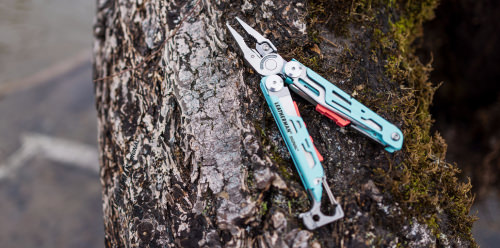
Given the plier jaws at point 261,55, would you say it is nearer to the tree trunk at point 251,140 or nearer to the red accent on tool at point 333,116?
the tree trunk at point 251,140

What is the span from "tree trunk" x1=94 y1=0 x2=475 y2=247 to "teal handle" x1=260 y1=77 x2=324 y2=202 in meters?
0.07

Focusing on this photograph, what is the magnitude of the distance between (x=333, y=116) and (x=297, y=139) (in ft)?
0.82

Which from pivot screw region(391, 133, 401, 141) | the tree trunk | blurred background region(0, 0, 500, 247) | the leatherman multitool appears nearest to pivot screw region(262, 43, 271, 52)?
the leatherman multitool

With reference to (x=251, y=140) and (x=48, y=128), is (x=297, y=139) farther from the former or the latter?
(x=48, y=128)

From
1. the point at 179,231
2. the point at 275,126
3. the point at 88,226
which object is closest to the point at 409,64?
the point at 275,126

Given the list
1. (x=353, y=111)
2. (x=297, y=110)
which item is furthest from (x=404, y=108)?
(x=297, y=110)

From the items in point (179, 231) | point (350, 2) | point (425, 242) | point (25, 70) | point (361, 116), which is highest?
point (25, 70)

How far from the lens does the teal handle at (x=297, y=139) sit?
1742 mm

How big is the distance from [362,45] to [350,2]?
10.8 inches

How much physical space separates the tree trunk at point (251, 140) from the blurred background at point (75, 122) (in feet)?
4.09

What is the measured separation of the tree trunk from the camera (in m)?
1.75

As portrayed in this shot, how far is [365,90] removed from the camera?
6.55ft

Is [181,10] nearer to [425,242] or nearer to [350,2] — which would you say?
[350,2]

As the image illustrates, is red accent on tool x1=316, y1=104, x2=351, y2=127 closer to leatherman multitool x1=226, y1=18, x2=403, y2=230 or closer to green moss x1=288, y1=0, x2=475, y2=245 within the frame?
leatherman multitool x1=226, y1=18, x2=403, y2=230
